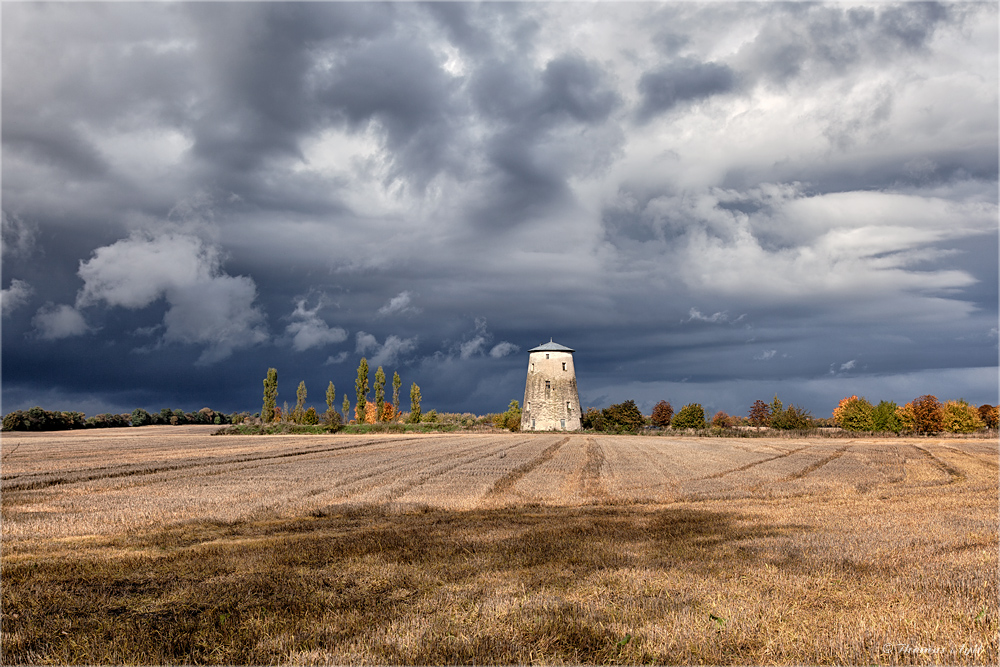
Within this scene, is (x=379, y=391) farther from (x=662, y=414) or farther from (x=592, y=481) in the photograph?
(x=592, y=481)

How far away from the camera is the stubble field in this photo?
7.01 meters

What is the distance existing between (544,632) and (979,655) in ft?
15.5

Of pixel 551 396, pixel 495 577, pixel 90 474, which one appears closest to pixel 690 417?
pixel 551 396

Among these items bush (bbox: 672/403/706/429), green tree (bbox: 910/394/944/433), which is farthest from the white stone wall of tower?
green tree (bbox: 910/394/944/433)

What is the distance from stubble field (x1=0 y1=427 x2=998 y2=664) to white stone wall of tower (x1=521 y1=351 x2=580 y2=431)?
A: 73.4m

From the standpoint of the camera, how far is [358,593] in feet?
29.3

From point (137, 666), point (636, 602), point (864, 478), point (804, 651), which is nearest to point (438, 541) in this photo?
point (636, 602)

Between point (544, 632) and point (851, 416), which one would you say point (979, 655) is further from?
point (851, 416)

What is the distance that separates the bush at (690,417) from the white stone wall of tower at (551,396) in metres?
18.2

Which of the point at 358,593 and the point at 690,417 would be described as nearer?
the point at 358,593

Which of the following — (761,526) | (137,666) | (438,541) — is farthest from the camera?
(761,526)

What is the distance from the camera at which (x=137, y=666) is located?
21.6ft

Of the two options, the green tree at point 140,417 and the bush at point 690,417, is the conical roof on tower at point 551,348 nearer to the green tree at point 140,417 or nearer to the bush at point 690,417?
the bush at point 690,417

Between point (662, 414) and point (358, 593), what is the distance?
114067 mm
